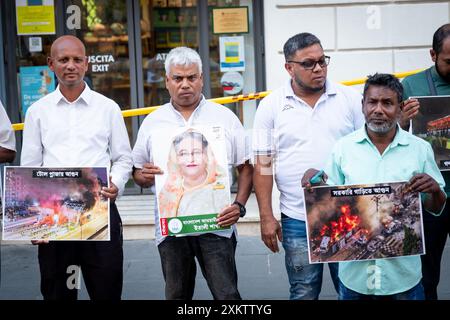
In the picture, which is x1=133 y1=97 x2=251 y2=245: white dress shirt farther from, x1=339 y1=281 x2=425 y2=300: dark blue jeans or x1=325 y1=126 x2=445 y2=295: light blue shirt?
x1=339 y1=281 x2=425 y2=300: dark blue jeans

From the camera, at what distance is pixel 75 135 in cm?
477

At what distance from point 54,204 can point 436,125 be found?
2312mm

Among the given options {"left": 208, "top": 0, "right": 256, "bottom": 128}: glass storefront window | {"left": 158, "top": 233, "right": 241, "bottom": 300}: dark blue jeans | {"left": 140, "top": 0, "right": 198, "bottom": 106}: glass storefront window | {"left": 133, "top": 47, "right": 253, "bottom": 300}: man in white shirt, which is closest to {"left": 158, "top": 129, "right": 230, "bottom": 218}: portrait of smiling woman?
{"left": 133, "top": 47, "right": 253, "bottom": 300}: man in white shirt

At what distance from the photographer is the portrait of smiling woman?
14.7ft

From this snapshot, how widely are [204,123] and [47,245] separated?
122 cm

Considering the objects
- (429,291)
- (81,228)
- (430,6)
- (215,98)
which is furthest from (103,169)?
(430,6)

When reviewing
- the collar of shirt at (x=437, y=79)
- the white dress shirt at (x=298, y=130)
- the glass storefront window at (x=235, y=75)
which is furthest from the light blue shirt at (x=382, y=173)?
the glass storefront window at (x=235, y=75)

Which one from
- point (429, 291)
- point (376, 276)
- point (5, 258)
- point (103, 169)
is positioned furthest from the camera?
point (5, 258)

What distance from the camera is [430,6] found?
→ 8.93 metres

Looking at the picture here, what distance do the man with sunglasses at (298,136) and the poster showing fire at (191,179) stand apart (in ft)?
1.05

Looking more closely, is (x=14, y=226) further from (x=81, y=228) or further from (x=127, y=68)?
(x=127, y=68)

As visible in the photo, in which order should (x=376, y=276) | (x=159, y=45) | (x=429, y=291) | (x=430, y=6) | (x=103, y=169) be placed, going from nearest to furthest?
(x=376, y=276)
(x=103, y=169)
(x=429, y=291)
(x=430, y=6)
(x=159, y=45)

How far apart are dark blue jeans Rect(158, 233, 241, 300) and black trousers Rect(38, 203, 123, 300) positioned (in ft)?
1.12

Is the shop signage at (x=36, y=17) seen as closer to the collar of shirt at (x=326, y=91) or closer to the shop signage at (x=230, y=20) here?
the shop signage at (x=230, y=20)
